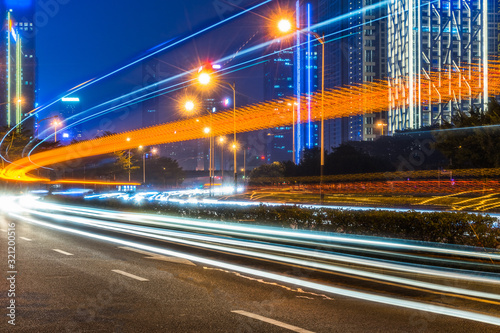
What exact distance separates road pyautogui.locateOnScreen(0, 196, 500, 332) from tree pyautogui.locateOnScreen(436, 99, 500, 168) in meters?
26.9

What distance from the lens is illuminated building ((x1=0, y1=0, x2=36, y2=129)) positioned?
99500mm

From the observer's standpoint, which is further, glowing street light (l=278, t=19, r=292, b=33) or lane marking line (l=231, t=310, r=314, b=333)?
glowing street light (l=278, t=19, r=292, b=33)

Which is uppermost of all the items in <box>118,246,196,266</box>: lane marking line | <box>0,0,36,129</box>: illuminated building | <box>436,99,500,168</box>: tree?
<box>0,0,36,129</box>: illuminated building

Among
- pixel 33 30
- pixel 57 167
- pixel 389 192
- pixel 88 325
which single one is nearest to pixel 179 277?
pixel 88 325

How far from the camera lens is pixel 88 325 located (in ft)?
26.2

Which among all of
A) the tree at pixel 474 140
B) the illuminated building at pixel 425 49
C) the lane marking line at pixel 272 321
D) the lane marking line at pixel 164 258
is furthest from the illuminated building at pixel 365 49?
the lane marking line at pixel 272 321

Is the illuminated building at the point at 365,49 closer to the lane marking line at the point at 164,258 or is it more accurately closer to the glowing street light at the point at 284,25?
the glowing street light at the point at 284,25

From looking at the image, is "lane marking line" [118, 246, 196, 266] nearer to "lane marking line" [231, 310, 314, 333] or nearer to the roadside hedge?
the roadside hedge

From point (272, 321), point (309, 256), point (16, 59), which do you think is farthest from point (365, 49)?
point (272, 321)

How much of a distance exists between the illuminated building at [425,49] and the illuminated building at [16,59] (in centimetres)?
7786

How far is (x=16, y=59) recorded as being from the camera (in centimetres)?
10919

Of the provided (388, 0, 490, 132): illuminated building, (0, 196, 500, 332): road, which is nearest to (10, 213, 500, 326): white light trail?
(0, 196, 500, 332): road

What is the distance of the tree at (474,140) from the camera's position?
38.7 metres

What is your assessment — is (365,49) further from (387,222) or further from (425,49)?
(387,222)
